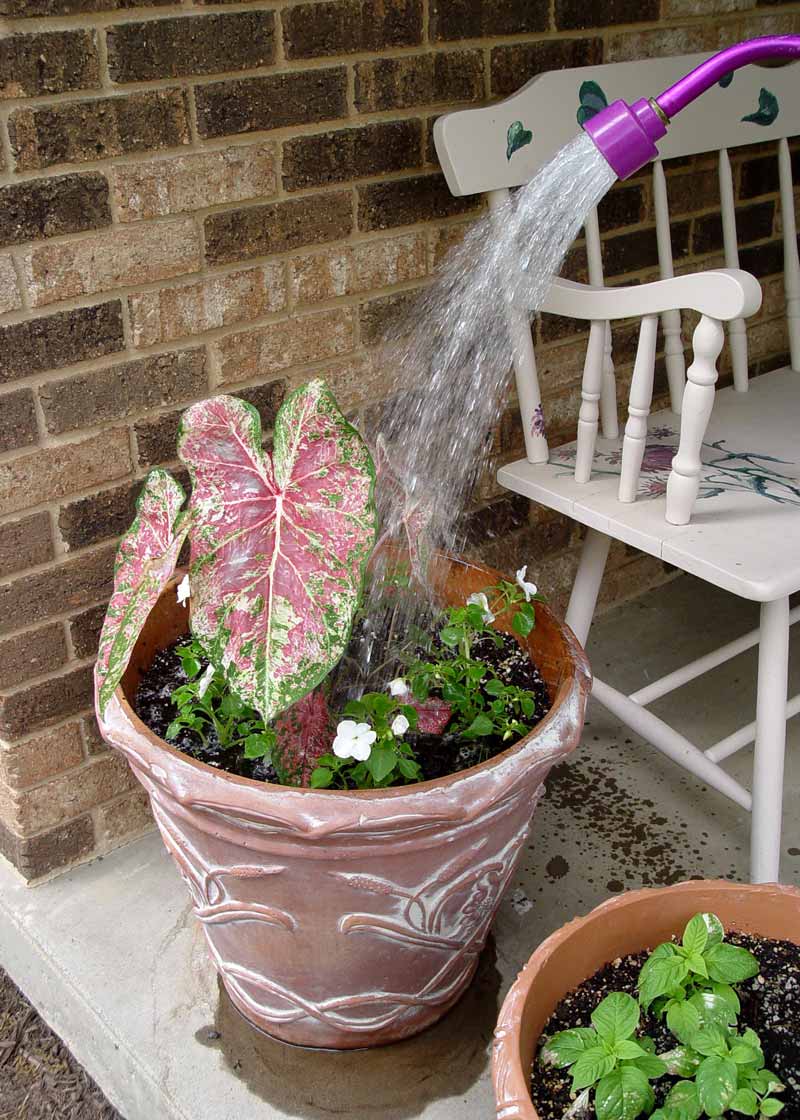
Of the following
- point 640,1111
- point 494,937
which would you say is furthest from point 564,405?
point 640,1111

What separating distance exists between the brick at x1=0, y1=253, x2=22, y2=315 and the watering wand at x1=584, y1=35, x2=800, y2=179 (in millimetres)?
645

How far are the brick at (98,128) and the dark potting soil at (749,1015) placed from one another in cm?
100

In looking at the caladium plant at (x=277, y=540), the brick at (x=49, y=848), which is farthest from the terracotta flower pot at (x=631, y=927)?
the brick at (x=49, y=848)

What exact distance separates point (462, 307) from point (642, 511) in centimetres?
42

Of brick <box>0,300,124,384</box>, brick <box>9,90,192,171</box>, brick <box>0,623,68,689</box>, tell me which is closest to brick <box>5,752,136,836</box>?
brick <box>0,623,68,689</box>

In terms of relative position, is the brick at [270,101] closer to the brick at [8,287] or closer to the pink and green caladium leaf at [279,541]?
the brick at [8,287]

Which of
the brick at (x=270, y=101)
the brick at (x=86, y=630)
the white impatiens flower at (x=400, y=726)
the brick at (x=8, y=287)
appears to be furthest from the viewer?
the brick at (x=86, y=630)

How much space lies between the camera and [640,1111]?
94 centimetres

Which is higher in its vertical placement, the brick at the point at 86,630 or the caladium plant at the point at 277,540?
the caladium plant at the point at 277,540

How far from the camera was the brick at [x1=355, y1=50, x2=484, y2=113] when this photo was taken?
148 cm

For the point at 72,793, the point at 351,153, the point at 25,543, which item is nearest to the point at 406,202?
the point at 351,153

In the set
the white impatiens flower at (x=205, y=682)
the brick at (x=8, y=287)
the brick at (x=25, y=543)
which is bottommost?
the white impatiens flower at (x=205, y=682)

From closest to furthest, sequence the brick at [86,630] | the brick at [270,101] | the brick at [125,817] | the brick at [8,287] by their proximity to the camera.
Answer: the brick at [8,287] < the brick at [270,101] < the brick at [86,630] < the brick at [125,817]

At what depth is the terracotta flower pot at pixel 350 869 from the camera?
1.06m
